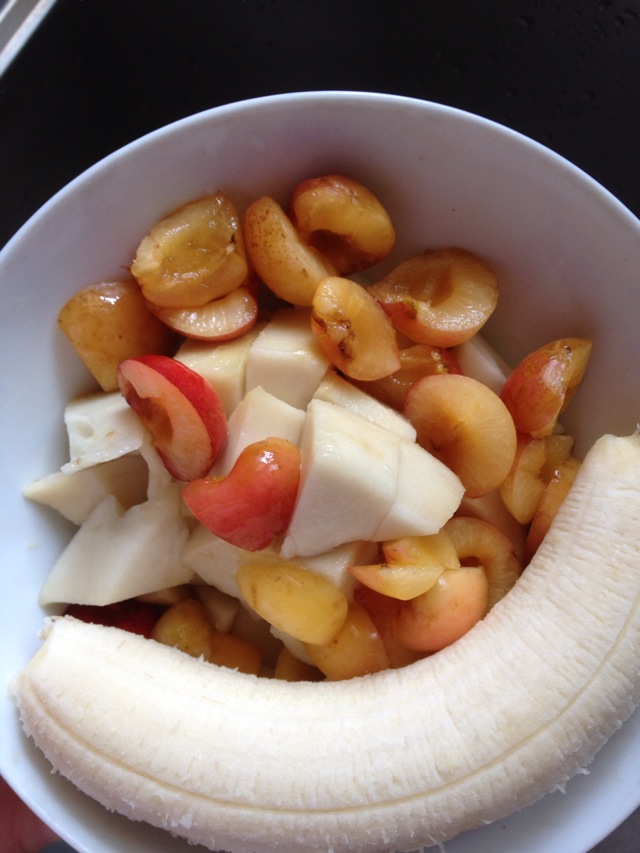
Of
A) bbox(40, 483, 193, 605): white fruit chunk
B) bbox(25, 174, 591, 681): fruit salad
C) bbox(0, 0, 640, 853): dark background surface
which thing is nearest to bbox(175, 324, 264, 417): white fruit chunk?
bbox(25, 174, 591, 681): fruit salad

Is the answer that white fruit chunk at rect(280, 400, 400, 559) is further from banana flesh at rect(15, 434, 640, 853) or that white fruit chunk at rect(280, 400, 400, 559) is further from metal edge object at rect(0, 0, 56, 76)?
metal edge object at rect(0, 0, 56, 76)

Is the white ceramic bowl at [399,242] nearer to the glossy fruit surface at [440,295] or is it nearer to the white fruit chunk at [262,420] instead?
the glossy fruit surface at [440,295]

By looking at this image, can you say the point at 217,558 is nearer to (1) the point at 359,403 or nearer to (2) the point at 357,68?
(1) the point at 359,403

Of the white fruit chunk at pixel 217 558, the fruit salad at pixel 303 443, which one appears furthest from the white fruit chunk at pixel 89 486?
the white fruit chunk at pixel 217 558

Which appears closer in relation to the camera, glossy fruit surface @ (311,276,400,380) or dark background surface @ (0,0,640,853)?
glossy fruit surface @ (311,276,400,380)

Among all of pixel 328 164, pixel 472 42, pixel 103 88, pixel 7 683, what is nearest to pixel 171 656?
pixel 7 683

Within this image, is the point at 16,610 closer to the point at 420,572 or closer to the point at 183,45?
the point at 420,572

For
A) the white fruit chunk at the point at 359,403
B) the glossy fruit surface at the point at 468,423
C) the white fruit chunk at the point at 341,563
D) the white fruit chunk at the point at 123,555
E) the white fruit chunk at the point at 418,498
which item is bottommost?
the white fruit chunk at the point at 123,555
